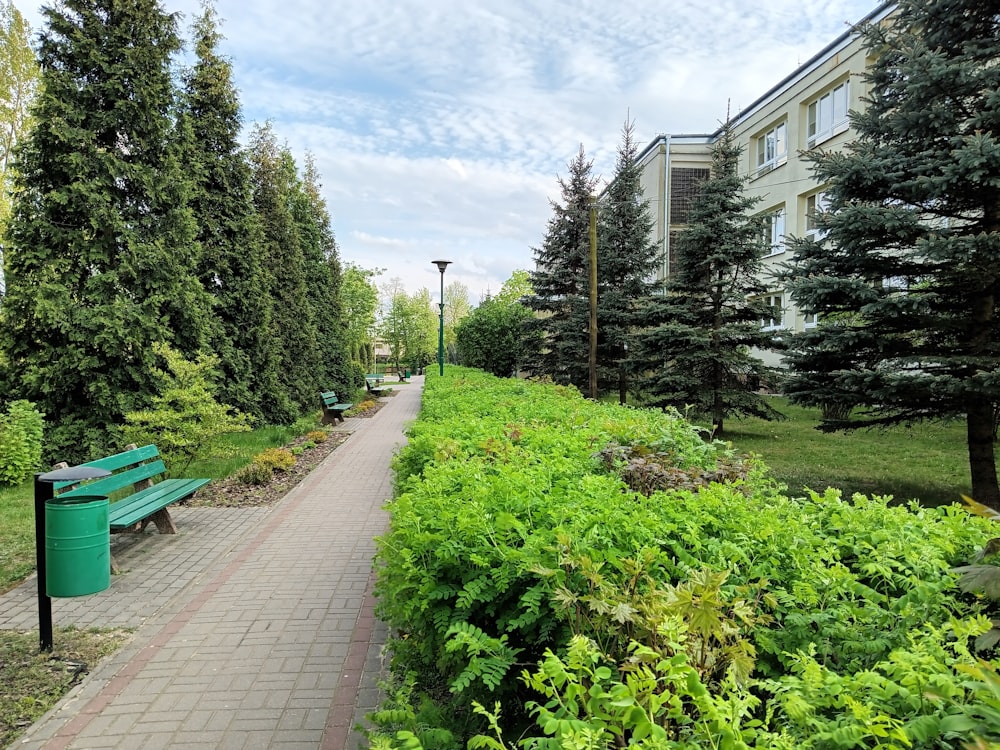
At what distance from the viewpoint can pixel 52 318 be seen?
359 inches

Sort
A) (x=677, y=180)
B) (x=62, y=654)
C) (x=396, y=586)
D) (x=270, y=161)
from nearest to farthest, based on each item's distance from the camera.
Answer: (x=396, y=586)
(x=62, y=654)
(x=270, y=161)
(x=677, y=180)

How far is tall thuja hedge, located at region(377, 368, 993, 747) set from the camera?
129 cm

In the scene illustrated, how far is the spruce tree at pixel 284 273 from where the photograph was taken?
1775 cm

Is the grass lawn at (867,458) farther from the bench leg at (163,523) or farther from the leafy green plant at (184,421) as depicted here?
the leafy green plant at (184,421)

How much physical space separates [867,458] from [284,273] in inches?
644

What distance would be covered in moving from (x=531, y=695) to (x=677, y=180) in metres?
33.7

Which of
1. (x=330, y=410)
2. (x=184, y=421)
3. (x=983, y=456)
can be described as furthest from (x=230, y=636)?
(x=330, y=410)

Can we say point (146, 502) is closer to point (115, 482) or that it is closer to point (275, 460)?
point (115, 482)

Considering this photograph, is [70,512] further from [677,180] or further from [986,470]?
[677,180]

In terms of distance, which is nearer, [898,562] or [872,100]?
[898,562]

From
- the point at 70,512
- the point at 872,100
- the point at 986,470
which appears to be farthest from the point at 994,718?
the point at 872,100

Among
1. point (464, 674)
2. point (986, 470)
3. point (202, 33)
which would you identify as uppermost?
point (202, 33)

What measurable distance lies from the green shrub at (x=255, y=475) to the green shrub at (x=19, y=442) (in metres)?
2.91

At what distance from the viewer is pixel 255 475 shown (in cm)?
903
